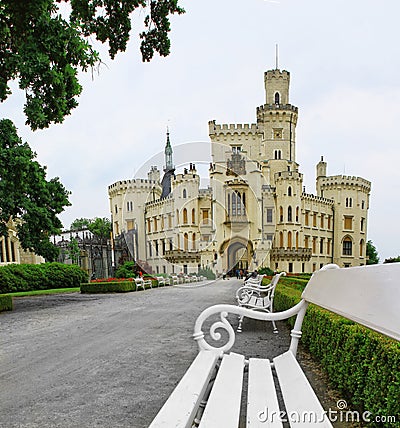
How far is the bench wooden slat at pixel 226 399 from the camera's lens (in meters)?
1.22

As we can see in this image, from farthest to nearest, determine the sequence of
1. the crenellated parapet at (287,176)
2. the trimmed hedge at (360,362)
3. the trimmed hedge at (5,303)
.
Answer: the crenellated parapet at (287,176)
the trimmed hedge at (5,303)
the trimmed hedge at (360,362)

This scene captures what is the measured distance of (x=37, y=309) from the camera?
383 inches

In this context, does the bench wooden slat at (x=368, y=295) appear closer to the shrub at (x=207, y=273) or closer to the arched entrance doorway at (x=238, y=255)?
the shrub at (x=207, y=273)

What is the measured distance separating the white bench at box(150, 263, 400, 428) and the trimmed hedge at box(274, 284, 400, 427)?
1.53 ft

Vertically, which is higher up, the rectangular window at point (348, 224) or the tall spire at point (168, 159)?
the tall spire at point (168, 159)

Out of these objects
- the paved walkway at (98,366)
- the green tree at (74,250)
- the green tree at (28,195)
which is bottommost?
the green tree at (74,250)

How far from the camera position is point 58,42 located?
23.2 feet

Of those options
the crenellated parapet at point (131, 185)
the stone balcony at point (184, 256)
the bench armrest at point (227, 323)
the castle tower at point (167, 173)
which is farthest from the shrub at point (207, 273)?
the bench armrest at point (227, 323)

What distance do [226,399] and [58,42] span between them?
7.73 meters

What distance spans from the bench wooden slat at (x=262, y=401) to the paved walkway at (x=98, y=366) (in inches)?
45.3

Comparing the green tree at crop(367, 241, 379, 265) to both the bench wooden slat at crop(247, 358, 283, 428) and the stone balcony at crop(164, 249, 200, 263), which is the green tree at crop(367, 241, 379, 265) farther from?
the bench wooden slat at crop(247, 358, 283, 428)

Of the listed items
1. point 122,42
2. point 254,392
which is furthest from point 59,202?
point 254,392

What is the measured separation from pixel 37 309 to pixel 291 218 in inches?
1128

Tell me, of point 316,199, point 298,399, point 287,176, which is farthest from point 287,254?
point 298,399
